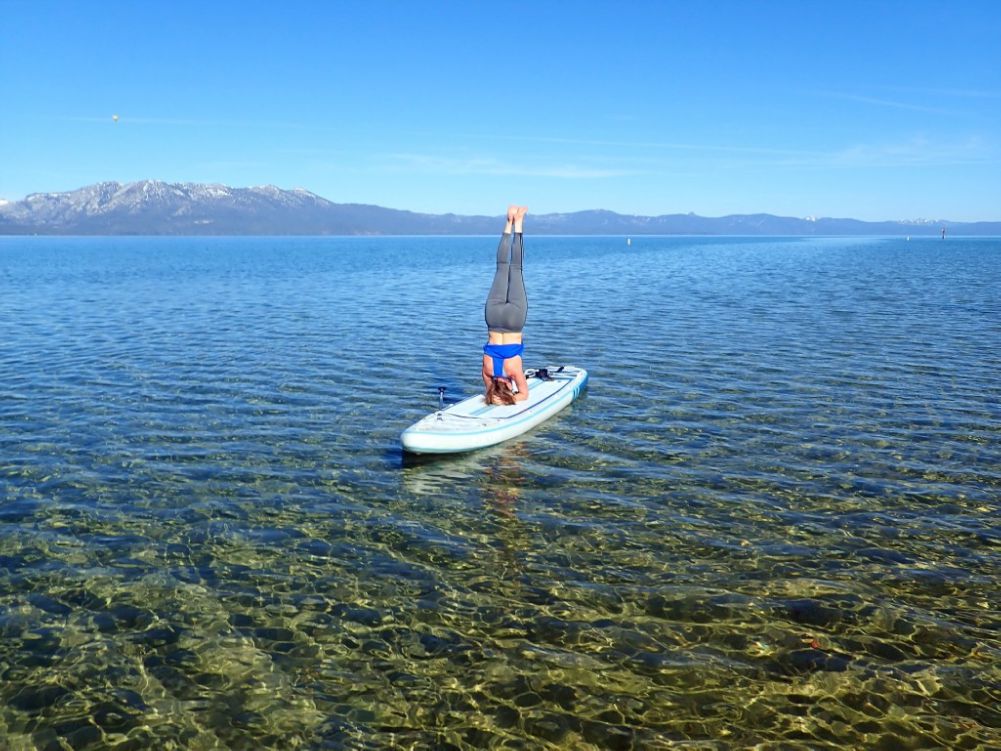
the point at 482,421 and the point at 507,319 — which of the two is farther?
the point at 507,319

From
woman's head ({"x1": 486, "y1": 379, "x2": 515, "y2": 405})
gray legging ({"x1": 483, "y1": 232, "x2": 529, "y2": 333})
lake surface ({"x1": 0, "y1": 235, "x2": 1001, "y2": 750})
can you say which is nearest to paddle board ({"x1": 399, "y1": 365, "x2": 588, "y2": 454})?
woman's head ({"x1": 486, "y1": 379, "x2": 515, "y2": 405})

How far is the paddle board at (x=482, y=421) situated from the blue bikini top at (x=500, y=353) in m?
0.94

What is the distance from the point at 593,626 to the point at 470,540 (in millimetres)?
3309

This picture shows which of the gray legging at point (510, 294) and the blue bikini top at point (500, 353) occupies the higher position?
the gray legging at point (510, 294)

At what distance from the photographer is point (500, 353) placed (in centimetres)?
1900

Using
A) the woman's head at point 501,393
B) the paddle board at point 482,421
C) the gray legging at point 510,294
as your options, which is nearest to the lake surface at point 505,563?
the paddle board at point 482,421

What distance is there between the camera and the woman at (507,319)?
18.3 m

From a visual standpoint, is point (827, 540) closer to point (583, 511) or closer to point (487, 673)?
point (583, 511)

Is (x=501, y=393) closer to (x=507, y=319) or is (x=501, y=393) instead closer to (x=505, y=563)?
(x=507, y=319)

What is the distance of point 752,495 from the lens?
1421 cm

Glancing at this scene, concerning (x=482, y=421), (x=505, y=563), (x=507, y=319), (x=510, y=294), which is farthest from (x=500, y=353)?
(x=505, y=563)

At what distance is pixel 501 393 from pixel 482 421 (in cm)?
179

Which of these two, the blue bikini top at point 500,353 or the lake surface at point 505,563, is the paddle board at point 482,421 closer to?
the lake surface at point 505,563

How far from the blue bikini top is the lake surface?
210 centimetres
